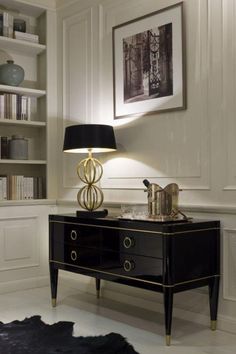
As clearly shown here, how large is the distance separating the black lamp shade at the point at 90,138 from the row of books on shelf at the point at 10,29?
128 cm

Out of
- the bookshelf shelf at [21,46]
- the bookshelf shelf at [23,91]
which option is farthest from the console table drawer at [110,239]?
the bookshelf shelf at [21,46]

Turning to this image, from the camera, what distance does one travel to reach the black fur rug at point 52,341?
2488mm

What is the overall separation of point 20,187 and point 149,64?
5.25 feet

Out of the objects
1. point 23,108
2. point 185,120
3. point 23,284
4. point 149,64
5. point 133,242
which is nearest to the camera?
point 133,242

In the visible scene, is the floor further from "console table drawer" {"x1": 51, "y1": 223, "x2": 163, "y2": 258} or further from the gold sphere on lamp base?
the gold sphere on lamp base

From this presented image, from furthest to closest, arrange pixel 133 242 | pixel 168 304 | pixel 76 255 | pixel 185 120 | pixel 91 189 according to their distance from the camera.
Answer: pixel 91 189 → pixel 76 255 → pixel 185 120 → pixel 133 242 → pixel 168 304

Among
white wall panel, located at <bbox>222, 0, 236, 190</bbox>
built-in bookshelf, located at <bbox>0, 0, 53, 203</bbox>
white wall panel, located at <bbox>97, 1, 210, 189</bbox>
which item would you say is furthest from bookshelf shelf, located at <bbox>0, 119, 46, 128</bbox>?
white wall panel, located at <bbox>222, 0, 236, 190</bbox>

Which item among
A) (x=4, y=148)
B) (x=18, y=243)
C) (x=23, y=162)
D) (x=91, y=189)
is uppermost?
(x=4, y=148)

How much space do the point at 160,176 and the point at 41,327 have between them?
51.2 inches

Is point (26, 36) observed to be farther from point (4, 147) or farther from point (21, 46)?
point (4, 147)

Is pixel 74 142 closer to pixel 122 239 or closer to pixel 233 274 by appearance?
pixel 122 239

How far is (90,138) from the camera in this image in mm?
3322

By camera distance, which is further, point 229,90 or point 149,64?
point 149,64

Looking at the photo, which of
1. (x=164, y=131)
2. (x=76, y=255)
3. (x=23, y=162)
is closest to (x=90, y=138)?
(x=164, y=131)
